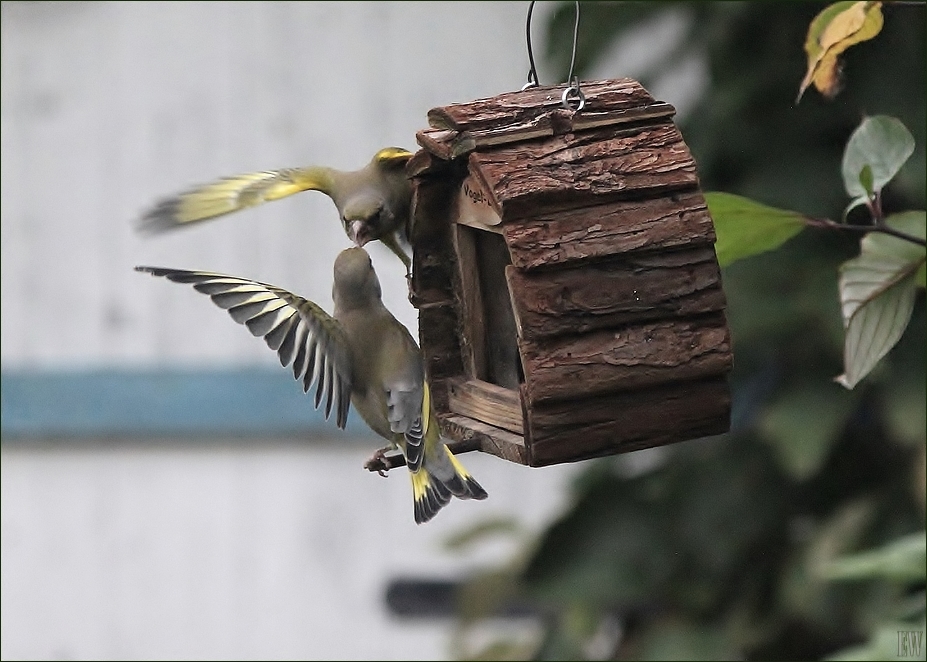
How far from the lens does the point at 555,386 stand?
5.47 feet

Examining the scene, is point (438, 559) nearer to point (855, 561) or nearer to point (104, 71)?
point (104, 71)

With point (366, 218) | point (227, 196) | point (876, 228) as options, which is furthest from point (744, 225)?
point (227, 196)

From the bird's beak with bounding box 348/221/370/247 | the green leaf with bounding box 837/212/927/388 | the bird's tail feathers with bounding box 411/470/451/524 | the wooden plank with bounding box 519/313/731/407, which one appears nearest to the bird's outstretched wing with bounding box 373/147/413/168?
the bird's beak with bounding box 348/221/370/247

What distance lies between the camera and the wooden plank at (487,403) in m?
1.86

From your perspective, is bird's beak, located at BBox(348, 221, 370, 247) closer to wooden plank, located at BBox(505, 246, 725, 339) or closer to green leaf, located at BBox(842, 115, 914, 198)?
wooden plank, located at BBox(505, 246, 725, 339)

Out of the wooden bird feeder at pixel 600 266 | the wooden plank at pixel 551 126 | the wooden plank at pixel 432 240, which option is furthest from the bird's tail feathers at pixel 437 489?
the wooden plank at pixel 551 126

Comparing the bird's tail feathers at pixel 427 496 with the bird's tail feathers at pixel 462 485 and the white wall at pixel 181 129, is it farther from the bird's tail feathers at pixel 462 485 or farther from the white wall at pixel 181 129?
the white wall at pixel 181 129

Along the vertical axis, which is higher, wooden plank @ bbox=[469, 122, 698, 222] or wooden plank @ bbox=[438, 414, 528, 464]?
wooden plank @ bbox=[469, 122, 698, 222]

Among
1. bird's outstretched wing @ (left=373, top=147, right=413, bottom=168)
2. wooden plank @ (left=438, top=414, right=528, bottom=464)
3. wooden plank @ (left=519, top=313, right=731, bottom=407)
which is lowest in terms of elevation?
wooden plank @ (left=438, top=414, right=528, bottom=464)

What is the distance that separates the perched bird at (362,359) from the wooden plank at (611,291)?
468 mm

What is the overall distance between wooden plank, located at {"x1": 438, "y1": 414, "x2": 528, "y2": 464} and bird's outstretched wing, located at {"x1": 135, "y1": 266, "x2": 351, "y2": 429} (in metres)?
0.16

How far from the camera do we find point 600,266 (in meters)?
1.69

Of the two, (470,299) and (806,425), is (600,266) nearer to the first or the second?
(470,299)

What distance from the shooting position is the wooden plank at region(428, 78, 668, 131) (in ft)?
5.74
